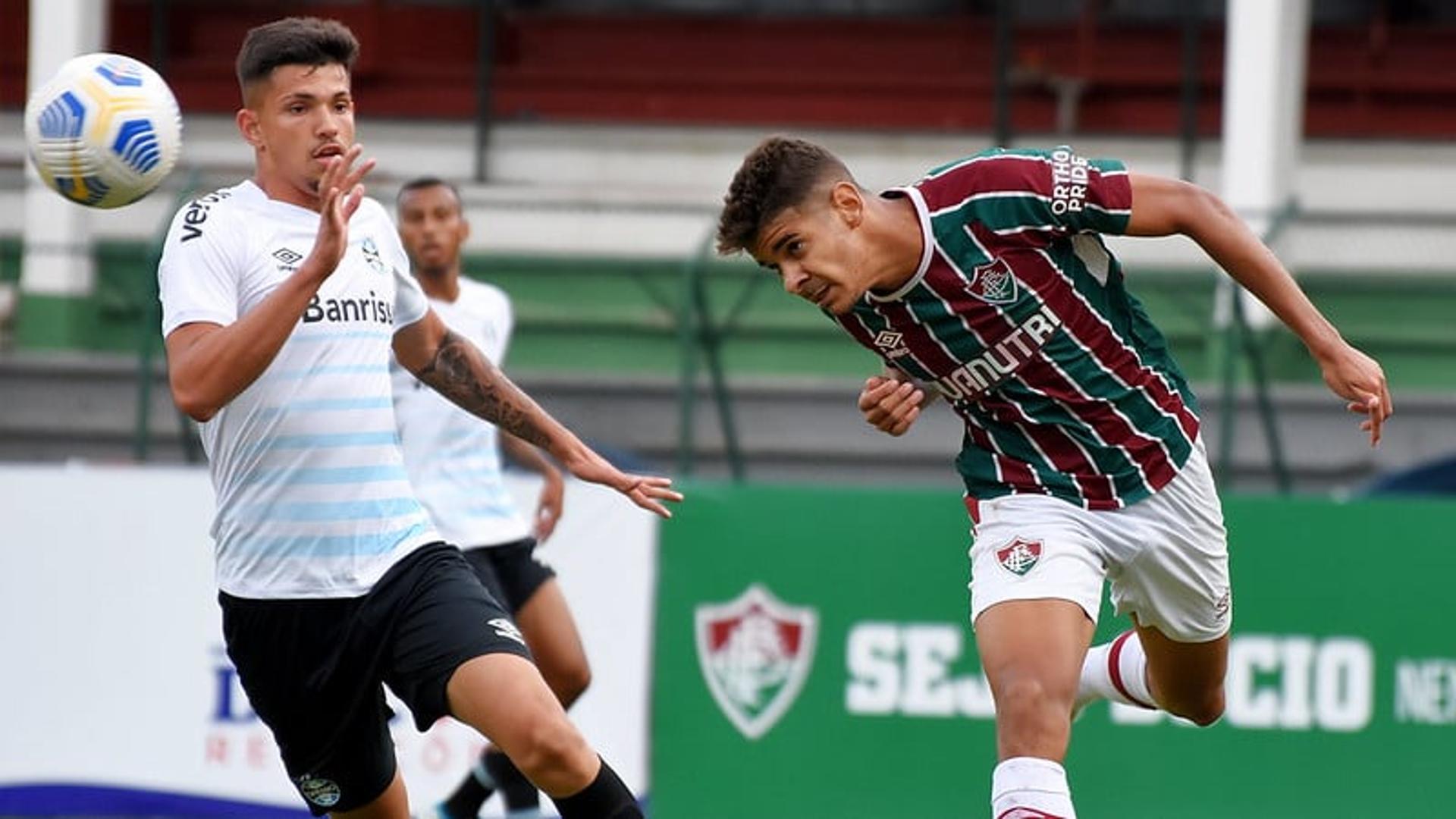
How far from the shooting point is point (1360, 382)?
18.2 ft

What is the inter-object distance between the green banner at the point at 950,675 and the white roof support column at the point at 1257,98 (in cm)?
A: 459

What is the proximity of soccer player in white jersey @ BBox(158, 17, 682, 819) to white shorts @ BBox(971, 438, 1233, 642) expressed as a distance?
0.85 meters

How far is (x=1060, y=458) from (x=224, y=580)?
6.76 ft

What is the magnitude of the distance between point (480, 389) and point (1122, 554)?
168cm

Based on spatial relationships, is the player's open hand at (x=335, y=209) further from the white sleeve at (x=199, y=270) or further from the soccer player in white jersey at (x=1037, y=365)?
the soccer player in white jersey at (x=1037, y=365)

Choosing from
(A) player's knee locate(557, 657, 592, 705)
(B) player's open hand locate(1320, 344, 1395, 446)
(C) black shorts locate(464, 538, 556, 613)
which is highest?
(B) player's open hand locate(1320, 344, 1395, 446)

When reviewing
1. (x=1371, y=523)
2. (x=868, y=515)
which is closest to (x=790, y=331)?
(x=868, y=515)

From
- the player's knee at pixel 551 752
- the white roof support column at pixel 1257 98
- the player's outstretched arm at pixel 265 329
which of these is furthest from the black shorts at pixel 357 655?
the white roof support column at pixel 1257 98

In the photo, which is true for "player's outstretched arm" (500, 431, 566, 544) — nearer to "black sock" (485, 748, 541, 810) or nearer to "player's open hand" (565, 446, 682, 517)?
"black sock" (485, 748, 541, 810)

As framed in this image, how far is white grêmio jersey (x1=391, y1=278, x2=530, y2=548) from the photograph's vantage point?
8562 millimetres

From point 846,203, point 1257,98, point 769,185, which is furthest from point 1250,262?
point 1257,98

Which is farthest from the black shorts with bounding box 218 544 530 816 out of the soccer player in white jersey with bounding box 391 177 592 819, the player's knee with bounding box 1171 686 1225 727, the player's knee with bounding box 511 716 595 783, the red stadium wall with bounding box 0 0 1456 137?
the red stadium wall with bounding box 0 0 1456 137

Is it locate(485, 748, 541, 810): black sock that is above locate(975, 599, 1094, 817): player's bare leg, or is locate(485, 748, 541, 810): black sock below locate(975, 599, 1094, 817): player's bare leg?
below

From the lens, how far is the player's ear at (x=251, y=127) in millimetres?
5680
